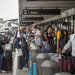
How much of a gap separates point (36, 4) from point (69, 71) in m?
15.8

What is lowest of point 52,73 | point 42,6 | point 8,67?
point 8,67

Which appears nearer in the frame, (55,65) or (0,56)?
(55,65)

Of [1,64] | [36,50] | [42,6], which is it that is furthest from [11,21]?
[36,50]

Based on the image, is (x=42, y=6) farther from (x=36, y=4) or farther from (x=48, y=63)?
(x=48, y=63)

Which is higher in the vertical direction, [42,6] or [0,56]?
[42,6]

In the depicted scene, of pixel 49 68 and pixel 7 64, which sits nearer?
pixel 49 68

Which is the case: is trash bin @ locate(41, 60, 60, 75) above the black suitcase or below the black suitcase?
above

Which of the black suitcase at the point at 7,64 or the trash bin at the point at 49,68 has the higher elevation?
the trash bin at the point at 49,68

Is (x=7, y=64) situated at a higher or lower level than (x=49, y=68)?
lower

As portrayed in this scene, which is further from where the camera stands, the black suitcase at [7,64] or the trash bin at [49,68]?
the black suitcase at [7,64]

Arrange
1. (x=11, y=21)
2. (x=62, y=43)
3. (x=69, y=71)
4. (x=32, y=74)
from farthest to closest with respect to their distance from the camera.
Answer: (x=11, y=21)
(x=62, y=43)
(x=32, y=74)
(x=69, y=71)

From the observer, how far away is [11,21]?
265ft

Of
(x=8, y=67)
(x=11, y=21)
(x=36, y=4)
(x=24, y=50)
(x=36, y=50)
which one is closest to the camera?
(x=36, y=50)

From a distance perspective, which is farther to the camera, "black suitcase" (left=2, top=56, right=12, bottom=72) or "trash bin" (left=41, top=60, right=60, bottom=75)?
"black suitcase" (left=2, top=56, right=12, bottom=72)
